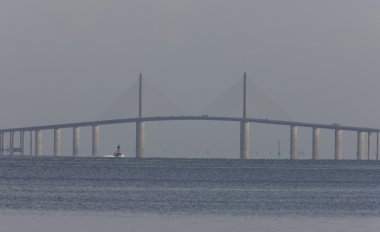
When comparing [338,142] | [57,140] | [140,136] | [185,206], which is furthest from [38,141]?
[185,206]

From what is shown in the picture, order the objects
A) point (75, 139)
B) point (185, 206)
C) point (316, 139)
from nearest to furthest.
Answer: point (185, 206) < point (316, 139) < point (75, 139)

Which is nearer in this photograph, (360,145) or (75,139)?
(75,139)

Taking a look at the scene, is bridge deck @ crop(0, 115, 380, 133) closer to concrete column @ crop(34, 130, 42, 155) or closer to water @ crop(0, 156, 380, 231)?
concrete column @ crop(34, 130, 42, 155)

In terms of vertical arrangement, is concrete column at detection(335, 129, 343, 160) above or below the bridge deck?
below

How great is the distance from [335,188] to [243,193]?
360 inches

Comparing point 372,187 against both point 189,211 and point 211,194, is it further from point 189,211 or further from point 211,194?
point 189,211

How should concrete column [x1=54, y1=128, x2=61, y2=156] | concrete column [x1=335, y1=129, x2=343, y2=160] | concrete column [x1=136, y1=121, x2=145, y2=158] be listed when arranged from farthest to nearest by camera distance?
concrete column [x1=54, y1=128, x2=61, y2=156], concrete column [x1=335, y1=129, x2=343, y2=160], concrete column [x1=136, y1=121, x2=145, y2=158]

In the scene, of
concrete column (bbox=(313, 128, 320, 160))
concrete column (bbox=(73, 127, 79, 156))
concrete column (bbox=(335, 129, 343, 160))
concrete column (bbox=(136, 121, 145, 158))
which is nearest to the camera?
concrete column (bbox=(136, 121, 145, 158))

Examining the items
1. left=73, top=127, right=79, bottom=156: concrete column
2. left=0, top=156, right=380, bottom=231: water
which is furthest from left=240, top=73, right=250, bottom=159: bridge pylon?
left=0, top=156, right=380, bottom=231: water

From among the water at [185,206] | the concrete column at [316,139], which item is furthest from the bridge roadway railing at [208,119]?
the water at [185,206]

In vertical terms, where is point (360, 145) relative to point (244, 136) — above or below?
below

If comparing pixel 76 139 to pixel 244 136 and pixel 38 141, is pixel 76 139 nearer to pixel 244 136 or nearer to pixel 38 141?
pixel 38 141

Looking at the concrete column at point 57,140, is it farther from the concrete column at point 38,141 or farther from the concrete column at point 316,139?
the concrete column at point 316,139

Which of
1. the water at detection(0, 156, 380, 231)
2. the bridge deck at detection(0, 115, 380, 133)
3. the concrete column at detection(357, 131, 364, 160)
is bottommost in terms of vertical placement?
the water at detection(0, 156, 380, 231)
